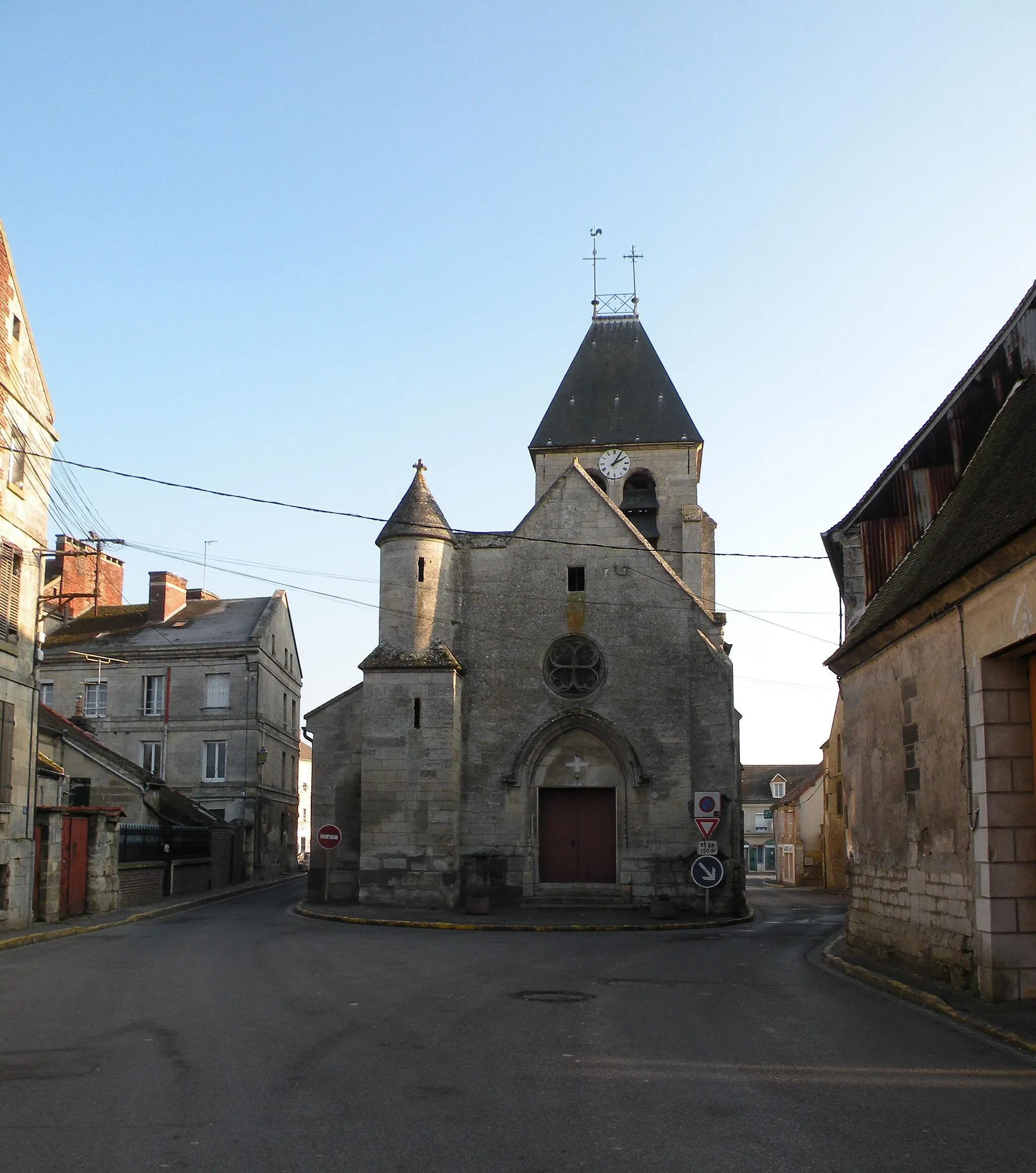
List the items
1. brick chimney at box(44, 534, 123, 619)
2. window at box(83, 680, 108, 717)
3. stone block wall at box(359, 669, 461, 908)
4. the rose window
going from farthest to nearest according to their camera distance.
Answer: brick chimney at box(44, 534, 123, 619)
window at box(83, 680, 108, 717)
the rose window
stone block wall at box(359, 669, 461, 908)

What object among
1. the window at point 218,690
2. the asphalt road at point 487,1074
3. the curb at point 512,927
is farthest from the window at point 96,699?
the asphalt road at point 487,1074

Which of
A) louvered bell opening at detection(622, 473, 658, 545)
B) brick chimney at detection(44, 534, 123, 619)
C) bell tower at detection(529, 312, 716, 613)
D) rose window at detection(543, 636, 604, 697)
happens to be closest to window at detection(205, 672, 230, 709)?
brick chimney at detection(44, 534, 123, 619)

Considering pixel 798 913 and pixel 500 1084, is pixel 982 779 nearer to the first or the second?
pixel 500 1084

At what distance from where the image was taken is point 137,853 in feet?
86.7

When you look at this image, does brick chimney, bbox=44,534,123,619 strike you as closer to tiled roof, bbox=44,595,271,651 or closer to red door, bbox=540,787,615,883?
tiled roof, bbox=44,595,271,651

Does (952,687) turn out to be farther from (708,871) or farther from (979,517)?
(708,871)

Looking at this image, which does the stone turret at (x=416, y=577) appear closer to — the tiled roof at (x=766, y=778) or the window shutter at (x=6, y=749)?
the window shutter at (x=6, y=749)

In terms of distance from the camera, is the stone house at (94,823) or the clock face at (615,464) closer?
the stone house at (94,823)

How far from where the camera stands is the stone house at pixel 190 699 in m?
38.2

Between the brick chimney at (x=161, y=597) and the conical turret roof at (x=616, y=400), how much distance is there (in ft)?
49.1

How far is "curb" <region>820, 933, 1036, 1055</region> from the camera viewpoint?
8164 mm

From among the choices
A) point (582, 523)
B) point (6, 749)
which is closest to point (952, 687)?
point (6, 749)

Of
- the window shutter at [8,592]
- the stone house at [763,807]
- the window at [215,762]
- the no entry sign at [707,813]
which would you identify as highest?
the window shutter at [8,592]

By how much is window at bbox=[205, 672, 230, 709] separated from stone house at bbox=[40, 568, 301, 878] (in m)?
→ 0.02
